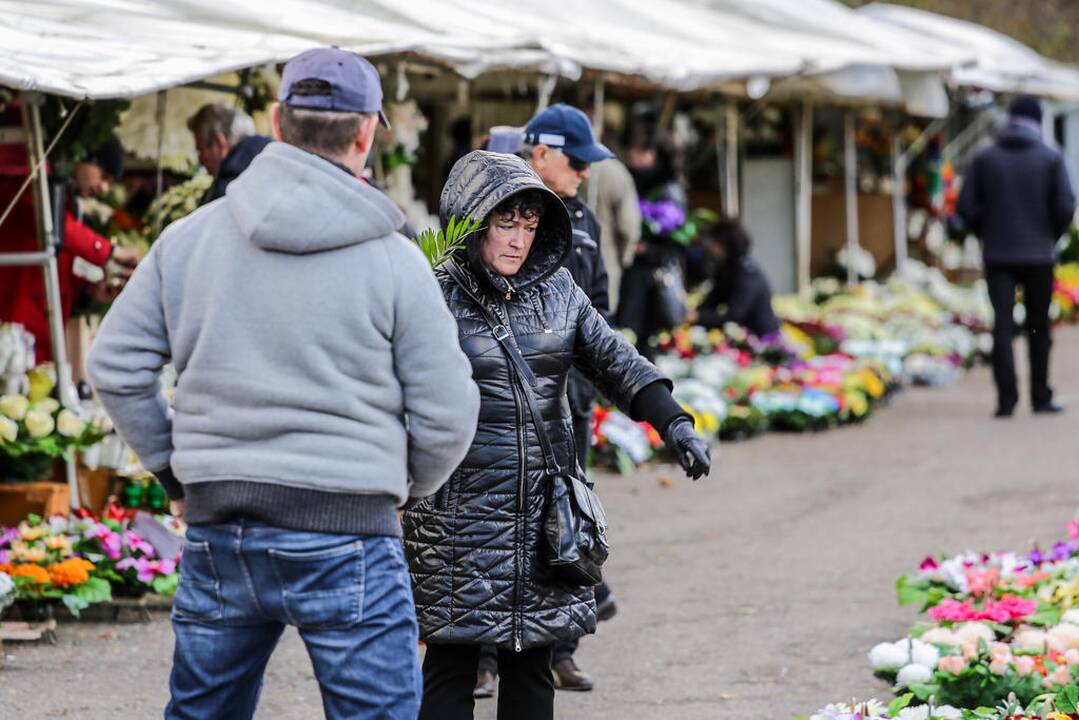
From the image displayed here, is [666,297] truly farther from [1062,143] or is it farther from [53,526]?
[1062,143]

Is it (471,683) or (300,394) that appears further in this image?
(471,683)

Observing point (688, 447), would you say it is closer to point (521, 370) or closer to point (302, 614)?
point (521, 370)

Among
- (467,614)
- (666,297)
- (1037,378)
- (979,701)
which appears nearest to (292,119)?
(467,614)

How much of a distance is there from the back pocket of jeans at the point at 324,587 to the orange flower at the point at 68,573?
3112 mm

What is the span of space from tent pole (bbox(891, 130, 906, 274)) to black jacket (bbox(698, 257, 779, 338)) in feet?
19.8

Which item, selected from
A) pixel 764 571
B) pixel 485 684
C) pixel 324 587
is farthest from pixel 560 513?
pixel 764 571

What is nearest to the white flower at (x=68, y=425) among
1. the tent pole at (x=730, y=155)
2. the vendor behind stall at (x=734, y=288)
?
the vendor behind stall at (x=734, y=288)

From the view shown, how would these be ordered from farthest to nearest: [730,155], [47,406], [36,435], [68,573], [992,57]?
[992,57] → [730,155] → [47,406] → [36,435] → [68,573]

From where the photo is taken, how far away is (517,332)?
3.98m

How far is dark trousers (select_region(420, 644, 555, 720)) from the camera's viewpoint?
4.01 m

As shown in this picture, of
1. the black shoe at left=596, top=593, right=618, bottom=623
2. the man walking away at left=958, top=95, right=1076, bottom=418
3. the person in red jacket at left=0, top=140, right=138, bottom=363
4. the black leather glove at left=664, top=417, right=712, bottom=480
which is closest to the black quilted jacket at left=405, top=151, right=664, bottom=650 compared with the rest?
the black leather glove at left=664, top=417, right=712, bottom=480

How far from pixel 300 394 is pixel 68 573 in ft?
10.6

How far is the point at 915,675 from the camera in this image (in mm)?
5113

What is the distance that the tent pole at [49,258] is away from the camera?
6.55 meters
